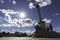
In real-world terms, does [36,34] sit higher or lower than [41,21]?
lower

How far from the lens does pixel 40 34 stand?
180 metres

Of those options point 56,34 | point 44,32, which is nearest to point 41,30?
point 44,32

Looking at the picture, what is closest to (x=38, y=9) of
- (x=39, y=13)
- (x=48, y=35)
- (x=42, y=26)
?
(x=39, y=13)

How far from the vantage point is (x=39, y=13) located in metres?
184

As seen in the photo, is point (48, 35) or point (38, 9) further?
point (38, 9)

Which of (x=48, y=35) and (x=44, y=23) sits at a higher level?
(x=44, y=23)

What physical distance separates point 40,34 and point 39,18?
658 inches

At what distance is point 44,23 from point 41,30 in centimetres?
976

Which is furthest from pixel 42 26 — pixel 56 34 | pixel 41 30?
pixel 56 34

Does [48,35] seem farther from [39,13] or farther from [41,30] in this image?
[39,13]

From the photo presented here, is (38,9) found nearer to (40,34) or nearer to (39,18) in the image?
(39,18)

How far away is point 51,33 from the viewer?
178 m

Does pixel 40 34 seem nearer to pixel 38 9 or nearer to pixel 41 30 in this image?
pixel 41 30

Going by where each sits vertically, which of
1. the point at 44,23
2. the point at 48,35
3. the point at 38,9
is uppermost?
the point at 38,9
